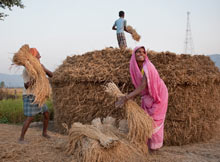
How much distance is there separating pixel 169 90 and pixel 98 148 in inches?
86.6

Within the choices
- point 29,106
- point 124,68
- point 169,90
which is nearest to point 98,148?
point 29,106

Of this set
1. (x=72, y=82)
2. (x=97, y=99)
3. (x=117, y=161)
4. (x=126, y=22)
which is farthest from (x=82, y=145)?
(x=126, y=22)

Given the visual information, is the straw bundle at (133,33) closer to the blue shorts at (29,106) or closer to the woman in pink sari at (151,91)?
the woman in pink sari at (151,91)

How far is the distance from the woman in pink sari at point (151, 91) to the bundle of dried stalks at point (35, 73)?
61.8 inches

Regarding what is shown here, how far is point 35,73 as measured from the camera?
147 inches

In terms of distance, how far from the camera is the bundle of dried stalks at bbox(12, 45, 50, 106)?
3703mm

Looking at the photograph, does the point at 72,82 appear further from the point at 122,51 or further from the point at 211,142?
the point at 211,142

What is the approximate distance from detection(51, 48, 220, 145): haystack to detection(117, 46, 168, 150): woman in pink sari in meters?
0.81

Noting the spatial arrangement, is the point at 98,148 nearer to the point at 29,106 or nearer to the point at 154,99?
the point at 154,99

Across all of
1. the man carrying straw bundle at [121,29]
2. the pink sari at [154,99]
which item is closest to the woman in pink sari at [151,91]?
the pink sari at [154,99]

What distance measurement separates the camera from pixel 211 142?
4.76 m

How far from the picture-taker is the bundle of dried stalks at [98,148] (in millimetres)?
2633

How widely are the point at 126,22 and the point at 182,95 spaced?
3095 millimetres

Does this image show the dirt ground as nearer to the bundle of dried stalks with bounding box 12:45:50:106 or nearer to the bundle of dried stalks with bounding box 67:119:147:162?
the bundle of dried stalks with bounding box 67:119:147:162
